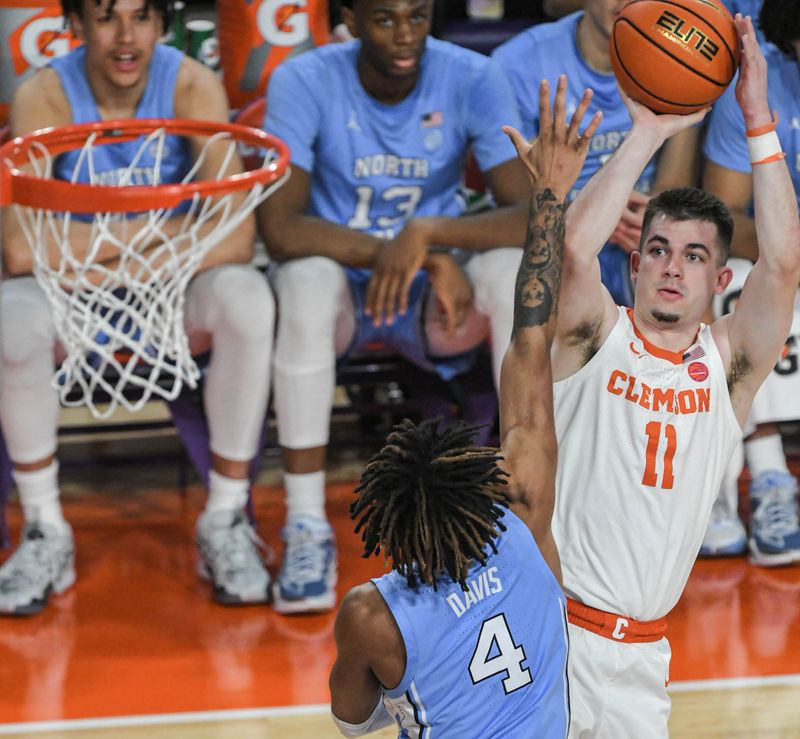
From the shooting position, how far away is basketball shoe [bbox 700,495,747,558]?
4.98 meters

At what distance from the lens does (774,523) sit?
4.89 meters

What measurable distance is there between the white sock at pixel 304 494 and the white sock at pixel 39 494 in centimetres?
75

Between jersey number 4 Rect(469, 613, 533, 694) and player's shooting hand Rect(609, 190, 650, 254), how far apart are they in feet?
8.85

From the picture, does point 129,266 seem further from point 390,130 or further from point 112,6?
point 390,130

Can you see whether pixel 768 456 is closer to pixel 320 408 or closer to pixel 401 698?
pixel 320 408

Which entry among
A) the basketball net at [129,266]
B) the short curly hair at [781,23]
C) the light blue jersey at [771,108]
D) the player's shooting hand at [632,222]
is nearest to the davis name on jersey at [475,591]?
the basketball net at [129,266]

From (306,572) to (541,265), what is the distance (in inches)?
80.8

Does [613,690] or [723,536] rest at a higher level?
[613,690]

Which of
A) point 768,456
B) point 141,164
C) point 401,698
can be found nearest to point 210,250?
point 141,164

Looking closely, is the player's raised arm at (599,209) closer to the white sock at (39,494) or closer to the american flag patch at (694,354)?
the american flag patch at (694,354)

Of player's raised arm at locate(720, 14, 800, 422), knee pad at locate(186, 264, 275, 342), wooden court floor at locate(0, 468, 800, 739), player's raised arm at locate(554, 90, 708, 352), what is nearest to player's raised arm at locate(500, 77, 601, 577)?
player's raised arm at locate(554, 90, 708, 352)

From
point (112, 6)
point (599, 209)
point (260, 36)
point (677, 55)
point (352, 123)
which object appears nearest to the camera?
point (599, 209)

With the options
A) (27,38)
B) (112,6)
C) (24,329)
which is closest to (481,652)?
(24,329)

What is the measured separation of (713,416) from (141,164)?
253 cm
